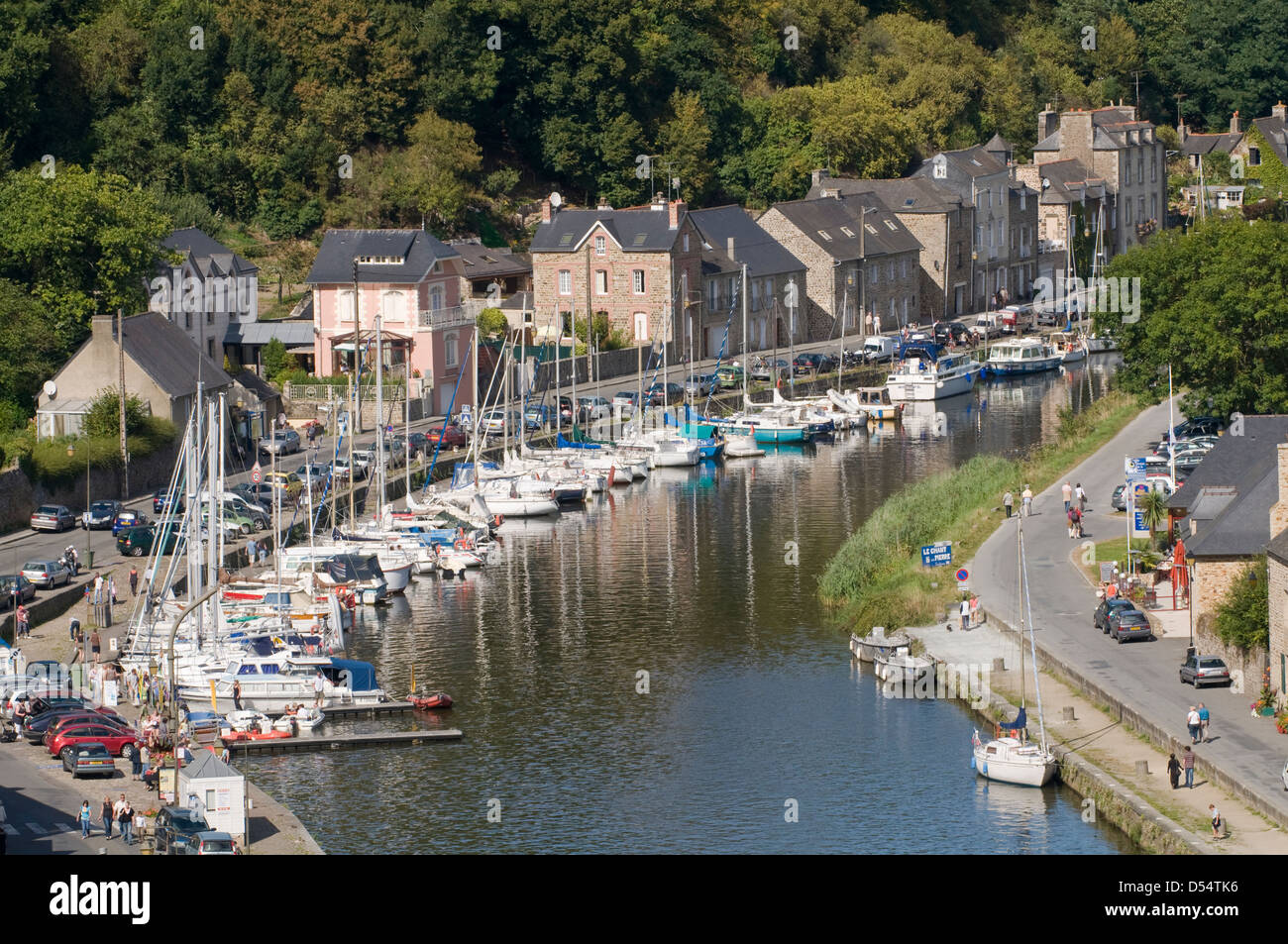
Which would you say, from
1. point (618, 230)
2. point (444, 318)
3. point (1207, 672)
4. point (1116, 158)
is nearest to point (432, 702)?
point (1207, 672)

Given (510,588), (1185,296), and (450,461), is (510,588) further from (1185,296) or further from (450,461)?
(1185,296)

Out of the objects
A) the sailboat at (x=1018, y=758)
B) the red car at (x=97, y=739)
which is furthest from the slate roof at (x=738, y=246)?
the sailboat at (x=1018, y=758)

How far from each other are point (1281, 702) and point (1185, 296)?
30341 millimetres

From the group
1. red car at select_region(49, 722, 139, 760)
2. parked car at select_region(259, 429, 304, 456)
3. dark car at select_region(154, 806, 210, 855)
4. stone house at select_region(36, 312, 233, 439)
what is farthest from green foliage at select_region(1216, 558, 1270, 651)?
parked car at select_region(259, 429, 304, 456)

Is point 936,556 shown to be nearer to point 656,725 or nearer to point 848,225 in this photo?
point 656,725

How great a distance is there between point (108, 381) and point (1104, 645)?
122 ft

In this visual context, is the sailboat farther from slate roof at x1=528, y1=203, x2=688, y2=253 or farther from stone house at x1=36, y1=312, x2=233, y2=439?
slate roof at x1=528, y1=203, x2=688, y2=253

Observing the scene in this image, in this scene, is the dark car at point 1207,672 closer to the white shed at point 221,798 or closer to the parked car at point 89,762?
the white shed at point 221,798

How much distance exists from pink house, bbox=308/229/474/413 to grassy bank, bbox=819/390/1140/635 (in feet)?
72.2

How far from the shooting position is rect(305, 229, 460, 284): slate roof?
8256 centimetres

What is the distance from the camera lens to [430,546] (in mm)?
60531

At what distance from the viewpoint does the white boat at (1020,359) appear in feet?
324
